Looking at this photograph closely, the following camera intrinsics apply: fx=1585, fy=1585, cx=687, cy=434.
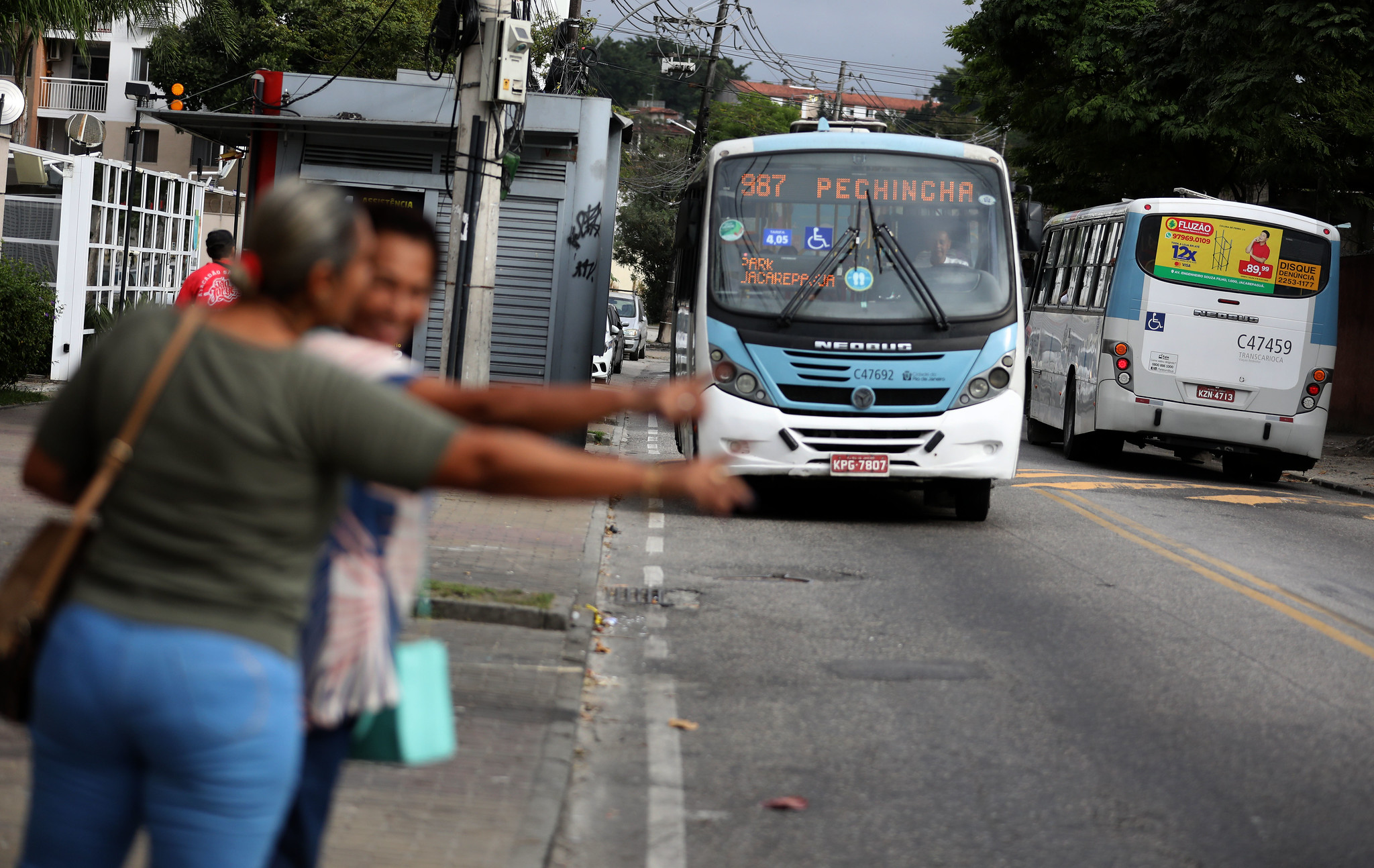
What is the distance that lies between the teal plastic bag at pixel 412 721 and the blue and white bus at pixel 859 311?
28.4 ft

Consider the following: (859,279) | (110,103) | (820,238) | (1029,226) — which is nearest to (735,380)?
(859,279)

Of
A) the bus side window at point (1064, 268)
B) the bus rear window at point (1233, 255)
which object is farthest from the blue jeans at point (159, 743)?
the bus side window at point (1064, 268)

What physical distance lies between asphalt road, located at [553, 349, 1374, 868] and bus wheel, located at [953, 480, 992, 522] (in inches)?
18.6

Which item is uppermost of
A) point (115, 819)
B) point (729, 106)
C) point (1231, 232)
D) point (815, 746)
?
point (729, 106)

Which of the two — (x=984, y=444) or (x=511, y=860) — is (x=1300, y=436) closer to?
(x=984, y=444)

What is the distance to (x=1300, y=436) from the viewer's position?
18.4 m

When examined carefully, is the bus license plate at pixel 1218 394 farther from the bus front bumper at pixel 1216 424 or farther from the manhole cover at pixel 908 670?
the manhole cover at pixel 908 670

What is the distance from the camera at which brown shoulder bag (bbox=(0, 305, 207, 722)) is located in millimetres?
2457

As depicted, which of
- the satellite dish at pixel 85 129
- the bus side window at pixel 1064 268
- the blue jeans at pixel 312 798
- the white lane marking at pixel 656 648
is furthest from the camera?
the bus side window at pixel 1064 268

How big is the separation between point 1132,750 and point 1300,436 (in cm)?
1355

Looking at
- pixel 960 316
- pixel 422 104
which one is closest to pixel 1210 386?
pixel 960 316

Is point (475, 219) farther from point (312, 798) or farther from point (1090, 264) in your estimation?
point (1090, 264)

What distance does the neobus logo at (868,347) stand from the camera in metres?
12.0

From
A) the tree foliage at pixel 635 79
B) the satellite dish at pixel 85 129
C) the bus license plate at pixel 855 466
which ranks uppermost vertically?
the tree foliage at pixel 635 79
